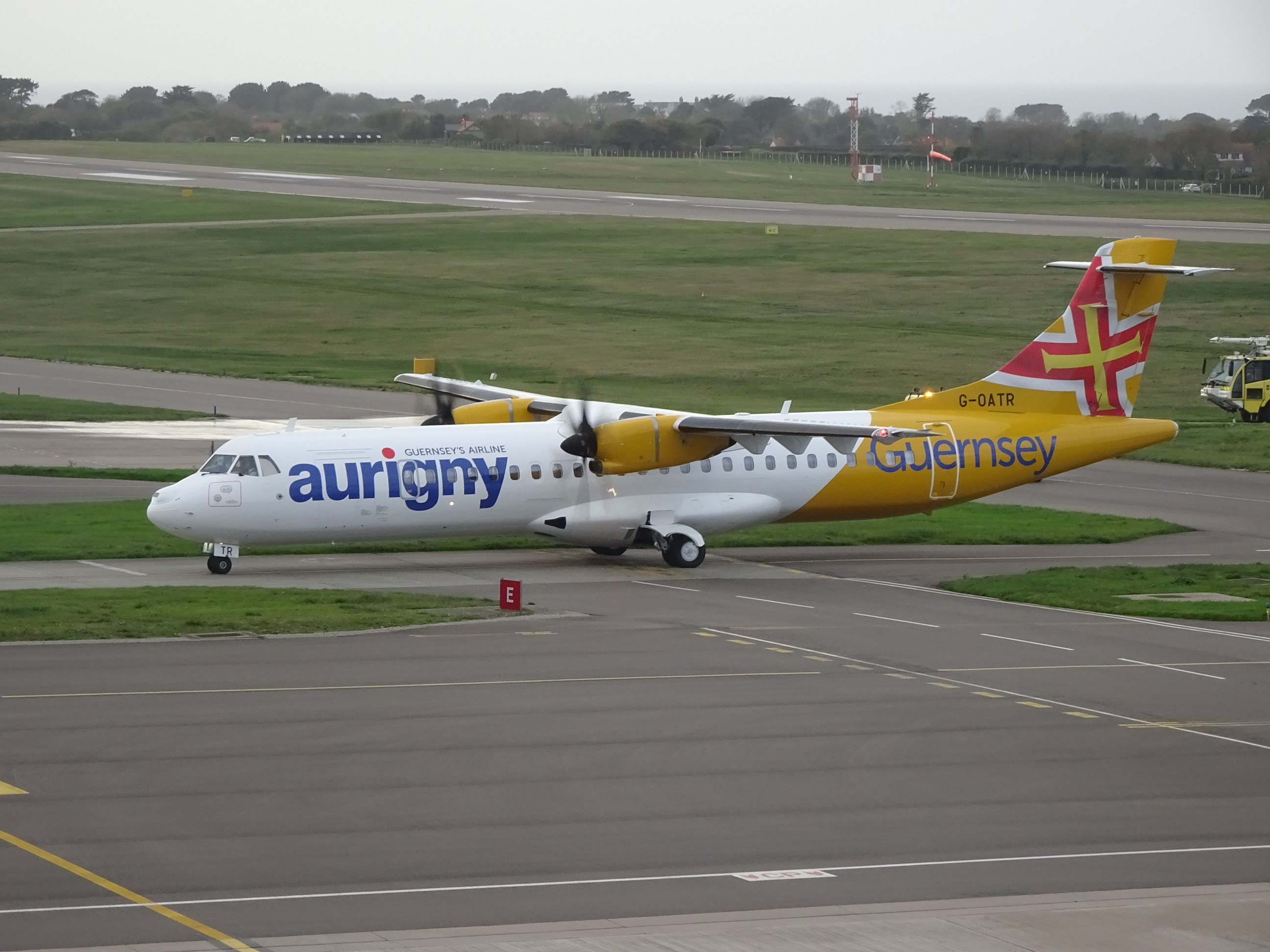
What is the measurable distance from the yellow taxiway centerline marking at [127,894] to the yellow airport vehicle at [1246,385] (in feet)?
160

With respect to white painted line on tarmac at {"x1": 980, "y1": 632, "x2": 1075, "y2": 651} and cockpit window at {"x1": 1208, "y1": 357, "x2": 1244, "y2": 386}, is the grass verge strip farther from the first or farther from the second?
cockpit window at {"x1": 1208, "y1": 357, "x2": 1244, "y2": 386}

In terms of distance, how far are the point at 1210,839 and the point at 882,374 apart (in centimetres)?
4855

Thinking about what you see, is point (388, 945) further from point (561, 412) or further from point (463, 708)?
point (561, 412)

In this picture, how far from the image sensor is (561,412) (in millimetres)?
36656

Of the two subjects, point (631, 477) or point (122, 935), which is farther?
point (631, 477)

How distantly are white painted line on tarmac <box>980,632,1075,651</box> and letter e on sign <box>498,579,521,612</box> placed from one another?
7736 mm

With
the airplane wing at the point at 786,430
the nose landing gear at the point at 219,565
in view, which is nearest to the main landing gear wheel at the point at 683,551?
the airplane wing at the point at 786,430

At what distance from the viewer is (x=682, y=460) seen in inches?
1330

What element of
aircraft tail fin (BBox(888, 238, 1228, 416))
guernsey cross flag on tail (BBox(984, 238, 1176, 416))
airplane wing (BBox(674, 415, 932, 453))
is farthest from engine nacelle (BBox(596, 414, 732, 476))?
guernsey cross flag on tail (BBox(984, 238, 1176, 416))

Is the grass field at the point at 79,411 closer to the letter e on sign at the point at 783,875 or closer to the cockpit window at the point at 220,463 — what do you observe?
the cockpit window at the point at 220,463

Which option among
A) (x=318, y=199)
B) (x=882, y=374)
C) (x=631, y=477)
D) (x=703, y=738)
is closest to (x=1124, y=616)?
(x=631, y=477)

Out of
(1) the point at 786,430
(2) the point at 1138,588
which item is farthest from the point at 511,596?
(2) the point at 1138,588

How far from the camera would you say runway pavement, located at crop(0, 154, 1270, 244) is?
317ft

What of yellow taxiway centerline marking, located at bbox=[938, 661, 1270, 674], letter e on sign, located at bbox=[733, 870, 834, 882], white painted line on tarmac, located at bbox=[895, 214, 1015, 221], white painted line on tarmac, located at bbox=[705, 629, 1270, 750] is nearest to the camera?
letter e on sign, located at bbox=[733, 870, 834, 882]
